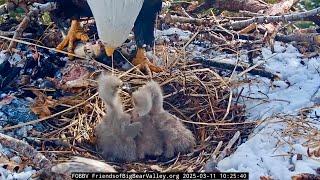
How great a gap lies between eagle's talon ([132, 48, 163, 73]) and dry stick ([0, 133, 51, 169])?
55.3 inches

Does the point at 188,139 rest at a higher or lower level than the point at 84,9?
lower

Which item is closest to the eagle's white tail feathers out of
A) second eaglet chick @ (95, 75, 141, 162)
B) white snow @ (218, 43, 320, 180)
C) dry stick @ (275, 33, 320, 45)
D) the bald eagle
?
second eaglet chick @ (95, 75, 141, 162)

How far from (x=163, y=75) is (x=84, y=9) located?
97cm

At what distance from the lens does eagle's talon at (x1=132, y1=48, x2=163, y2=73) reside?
15.8 ft

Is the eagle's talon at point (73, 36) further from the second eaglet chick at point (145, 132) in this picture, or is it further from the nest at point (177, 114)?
the second eaglet chick at point (145, 132)

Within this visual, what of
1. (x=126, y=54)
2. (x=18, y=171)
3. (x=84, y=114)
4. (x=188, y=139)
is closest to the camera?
(x=18, y=171)

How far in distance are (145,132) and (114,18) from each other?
69 centimetres

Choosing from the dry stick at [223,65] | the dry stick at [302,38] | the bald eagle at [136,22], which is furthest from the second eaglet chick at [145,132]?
the dry stick at [302,38]

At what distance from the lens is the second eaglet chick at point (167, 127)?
3949 mm

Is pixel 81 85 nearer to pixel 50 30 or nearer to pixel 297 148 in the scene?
pixel 50 30

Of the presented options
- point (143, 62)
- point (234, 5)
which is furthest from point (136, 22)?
point (234, 5)

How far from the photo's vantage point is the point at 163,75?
4.66 metres

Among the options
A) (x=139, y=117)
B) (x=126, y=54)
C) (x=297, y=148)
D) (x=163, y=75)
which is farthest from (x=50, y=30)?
(x=297, y=148)

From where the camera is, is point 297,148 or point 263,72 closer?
point 297,148
